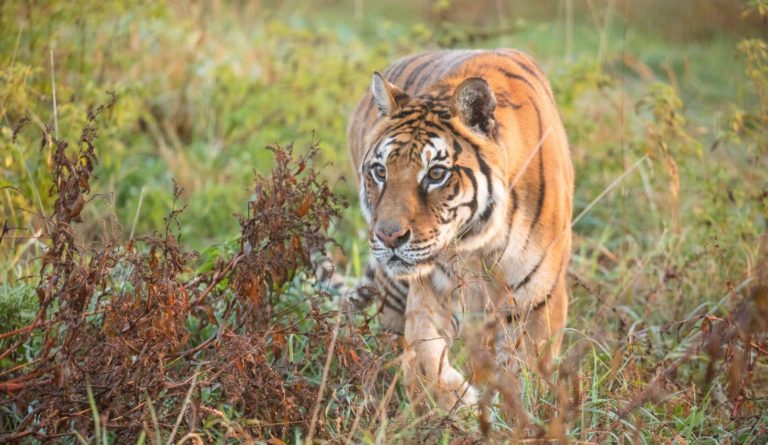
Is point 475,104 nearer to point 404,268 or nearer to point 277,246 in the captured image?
point 404,268

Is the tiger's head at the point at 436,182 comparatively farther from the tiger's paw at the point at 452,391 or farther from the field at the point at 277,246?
the tiger's paw at the point at 452,391

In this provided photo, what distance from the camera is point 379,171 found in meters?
3.65

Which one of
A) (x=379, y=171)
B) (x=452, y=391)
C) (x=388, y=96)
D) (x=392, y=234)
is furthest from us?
(x=388, y=96)

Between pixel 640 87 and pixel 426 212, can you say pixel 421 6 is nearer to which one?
pixel 640 87

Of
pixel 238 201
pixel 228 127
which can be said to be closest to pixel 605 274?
pixel 238 201

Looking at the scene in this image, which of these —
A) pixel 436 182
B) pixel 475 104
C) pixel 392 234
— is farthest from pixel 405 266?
pixel 475 104

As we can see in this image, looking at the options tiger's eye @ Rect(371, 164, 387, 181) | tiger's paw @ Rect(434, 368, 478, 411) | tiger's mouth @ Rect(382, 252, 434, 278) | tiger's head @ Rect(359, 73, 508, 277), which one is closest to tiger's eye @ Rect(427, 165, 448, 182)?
tiger's head @ Rect(359, 73, 508, 277)

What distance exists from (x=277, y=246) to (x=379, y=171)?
541mm

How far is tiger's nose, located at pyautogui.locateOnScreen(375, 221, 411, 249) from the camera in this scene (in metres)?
3.42

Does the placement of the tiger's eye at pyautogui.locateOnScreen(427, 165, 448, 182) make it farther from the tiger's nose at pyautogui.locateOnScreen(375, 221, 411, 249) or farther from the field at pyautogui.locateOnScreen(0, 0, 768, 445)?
the field at pyautogui.locateOnScreen(0, 0, 768, 445)

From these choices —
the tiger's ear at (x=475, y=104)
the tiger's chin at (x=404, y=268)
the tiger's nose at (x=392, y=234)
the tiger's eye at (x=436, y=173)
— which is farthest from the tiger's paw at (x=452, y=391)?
the tiger's ear at (x=475, y=104)

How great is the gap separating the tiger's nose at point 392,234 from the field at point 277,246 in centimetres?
20

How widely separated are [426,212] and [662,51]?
7498mm

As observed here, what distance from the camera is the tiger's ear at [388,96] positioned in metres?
3.80
